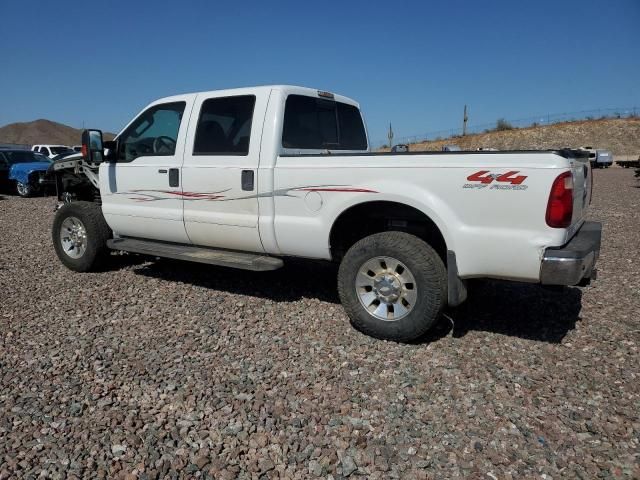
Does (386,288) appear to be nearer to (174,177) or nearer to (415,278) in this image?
(415,278)

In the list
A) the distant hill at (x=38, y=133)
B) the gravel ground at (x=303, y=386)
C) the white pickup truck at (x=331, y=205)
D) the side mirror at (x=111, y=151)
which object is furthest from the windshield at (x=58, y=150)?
the distant hill at (x=38, y=133)

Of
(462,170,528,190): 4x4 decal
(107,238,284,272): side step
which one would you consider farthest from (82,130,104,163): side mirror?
(462,170,528,190): 4x4 decal

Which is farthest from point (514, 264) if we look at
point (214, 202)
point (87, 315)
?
point (87, 315)

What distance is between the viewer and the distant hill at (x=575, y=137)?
162 feet

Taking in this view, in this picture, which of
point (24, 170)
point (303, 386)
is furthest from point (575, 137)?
point (303, 386)

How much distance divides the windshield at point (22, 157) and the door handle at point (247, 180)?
15.8 meters

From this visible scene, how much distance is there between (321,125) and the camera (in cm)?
537

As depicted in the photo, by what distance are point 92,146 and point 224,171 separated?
1.85 m

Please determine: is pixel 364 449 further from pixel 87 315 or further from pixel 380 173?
pixel 87 315

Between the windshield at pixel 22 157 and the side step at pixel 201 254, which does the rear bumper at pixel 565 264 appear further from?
the windshield at pixel 22 157

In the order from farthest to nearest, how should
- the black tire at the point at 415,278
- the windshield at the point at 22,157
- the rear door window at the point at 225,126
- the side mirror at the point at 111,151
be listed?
the windshield at the point at 22,157 → the side mirror at the point at 111,151 → the rear door window at the point at 225,126 → the black tire at the point at 415,278

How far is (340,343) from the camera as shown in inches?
163

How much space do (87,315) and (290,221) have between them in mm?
2133

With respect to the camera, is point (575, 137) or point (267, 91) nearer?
point (267, 91)
